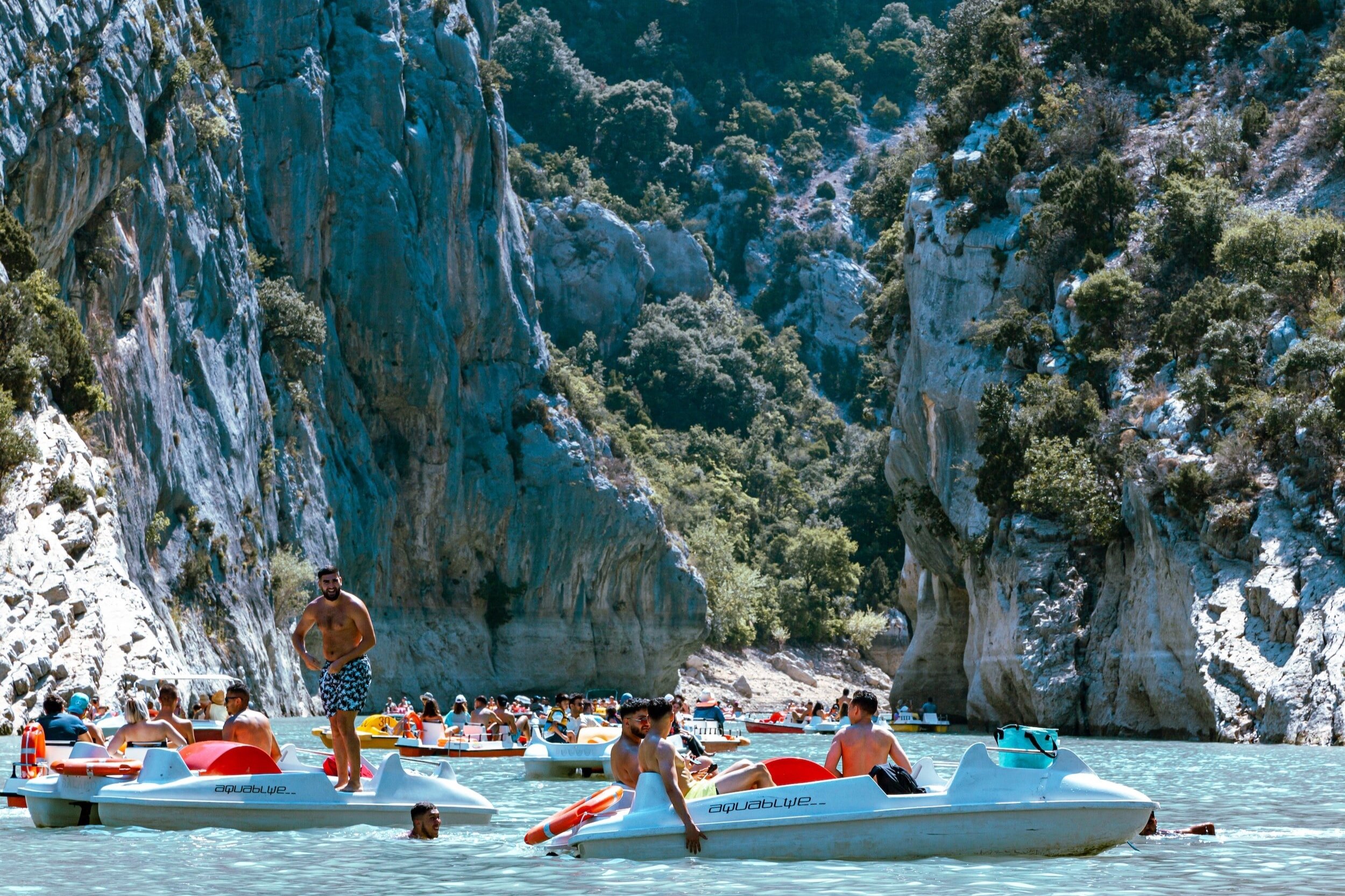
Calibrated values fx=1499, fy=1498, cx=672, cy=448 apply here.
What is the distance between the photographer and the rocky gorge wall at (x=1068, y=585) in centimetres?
3512

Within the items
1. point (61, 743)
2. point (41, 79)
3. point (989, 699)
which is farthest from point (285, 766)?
point (989, 699)

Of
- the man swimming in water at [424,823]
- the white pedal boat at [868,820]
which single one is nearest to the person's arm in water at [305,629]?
the man swimming in water at [424,823]

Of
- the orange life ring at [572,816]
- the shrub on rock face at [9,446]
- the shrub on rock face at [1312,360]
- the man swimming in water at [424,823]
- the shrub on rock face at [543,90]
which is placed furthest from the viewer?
the shrub on rock face at [543,90]

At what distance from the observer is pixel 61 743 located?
17.3 metres

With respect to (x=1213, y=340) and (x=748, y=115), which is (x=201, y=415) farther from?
(x=748, y=115)

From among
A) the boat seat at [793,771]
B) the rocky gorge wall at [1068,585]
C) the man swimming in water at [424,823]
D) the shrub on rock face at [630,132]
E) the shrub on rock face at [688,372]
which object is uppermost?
the shrub on rock face at [630,132]

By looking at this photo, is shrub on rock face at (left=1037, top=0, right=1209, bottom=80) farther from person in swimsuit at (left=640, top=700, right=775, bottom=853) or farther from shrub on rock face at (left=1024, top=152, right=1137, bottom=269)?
person in swimsuit at (left=640, top=700, right=775, bottom=853)

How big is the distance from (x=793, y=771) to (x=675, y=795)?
1.60 m

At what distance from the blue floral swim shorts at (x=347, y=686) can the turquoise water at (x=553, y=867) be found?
1348mm

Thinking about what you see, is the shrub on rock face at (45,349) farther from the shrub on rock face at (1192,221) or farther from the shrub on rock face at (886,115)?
the shrub on rock face at (886,115)

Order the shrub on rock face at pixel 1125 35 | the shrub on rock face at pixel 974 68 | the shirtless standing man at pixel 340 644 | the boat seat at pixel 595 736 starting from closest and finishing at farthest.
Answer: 1. the shirtless standing man at pixel 340 644
2. the boat seat at pixel 595 736
3. the shrub on rock face at pixel 1125 35
4. the shrub on rock face at pixel 974 68

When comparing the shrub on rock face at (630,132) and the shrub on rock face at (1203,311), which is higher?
the shrub on rock face at (630,132)

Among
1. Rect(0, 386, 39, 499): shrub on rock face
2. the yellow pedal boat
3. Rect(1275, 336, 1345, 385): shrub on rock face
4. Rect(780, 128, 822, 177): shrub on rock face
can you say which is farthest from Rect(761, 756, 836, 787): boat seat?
Rect(780, 128, 822, 177): shrub on rock face

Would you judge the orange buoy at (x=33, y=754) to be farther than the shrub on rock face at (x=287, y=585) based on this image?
No
